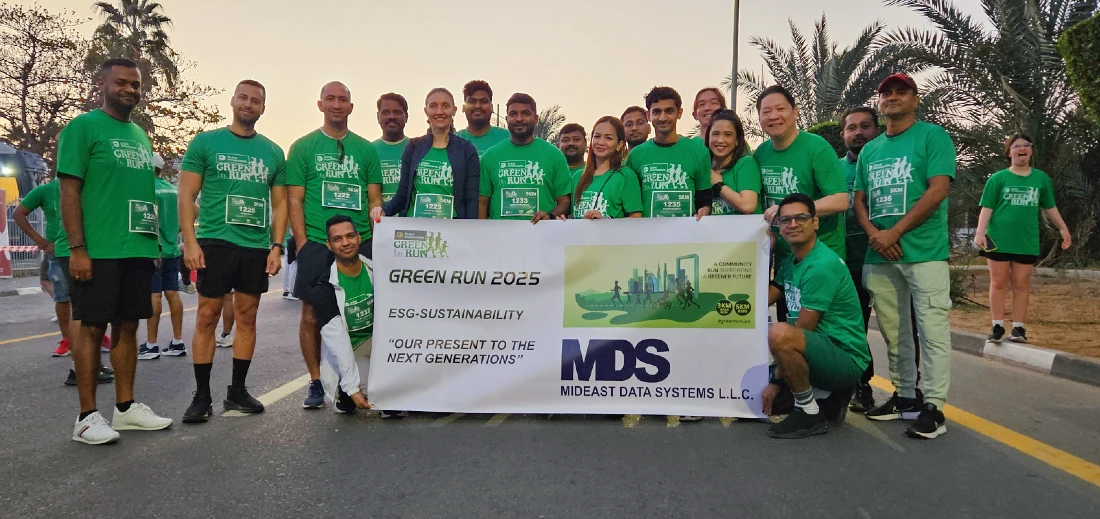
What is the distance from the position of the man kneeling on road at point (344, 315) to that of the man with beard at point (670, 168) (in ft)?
5.97

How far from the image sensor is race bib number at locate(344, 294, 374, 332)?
4.61 meters

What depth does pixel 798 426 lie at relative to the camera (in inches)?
158

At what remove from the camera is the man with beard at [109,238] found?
390 cm

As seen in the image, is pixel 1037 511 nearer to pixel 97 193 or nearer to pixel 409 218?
pixel 409 218

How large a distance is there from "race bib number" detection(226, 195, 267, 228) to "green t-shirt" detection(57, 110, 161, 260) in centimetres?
48

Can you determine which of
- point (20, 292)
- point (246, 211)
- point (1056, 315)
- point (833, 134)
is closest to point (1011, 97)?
point (833, 134)

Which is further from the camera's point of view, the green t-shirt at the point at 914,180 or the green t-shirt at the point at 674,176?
the green t-shirt at the point at 674,176

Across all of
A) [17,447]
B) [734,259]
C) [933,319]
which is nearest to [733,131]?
[734,259]

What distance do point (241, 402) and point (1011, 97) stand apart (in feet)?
45.7

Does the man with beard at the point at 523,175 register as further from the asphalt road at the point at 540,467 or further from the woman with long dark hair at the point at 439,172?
the asphalt road at the point at 540,467

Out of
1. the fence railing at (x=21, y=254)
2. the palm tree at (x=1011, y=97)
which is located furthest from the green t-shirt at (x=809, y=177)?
the fence railing at (x=21, y=254)

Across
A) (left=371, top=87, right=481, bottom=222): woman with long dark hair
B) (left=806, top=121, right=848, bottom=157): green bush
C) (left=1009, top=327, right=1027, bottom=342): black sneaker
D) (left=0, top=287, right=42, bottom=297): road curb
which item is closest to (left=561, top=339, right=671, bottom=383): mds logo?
(left=371, top=87, right=481, bottom=222): woman with long dark hair

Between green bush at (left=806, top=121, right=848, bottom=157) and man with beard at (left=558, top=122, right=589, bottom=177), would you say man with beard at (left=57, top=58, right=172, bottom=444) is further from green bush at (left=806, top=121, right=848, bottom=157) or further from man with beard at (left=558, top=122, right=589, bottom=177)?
green bush at (left=806, top=121, right=848, bottom=157)

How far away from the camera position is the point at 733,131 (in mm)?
4707
